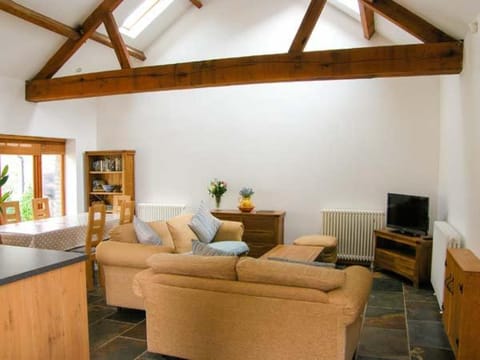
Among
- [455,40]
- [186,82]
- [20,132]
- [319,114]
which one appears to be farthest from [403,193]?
[20,132]

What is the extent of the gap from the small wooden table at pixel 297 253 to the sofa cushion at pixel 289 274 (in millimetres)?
1704

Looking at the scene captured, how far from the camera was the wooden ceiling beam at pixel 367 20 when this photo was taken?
195 inches

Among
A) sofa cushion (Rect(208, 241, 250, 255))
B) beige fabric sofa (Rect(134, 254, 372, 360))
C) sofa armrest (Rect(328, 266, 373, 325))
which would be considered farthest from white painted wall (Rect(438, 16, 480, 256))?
sofa cushion (Rect(208, 241, 250, 255))

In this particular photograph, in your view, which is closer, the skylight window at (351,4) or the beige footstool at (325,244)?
the beige footstool at (325,244)

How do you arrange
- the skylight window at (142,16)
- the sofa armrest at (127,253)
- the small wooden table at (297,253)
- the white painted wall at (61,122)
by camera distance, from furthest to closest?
the skylight window at (142,16) → the white painted wall at (61,122) → the small wooden table at (297,253) → the sofa armrest at (127,253)

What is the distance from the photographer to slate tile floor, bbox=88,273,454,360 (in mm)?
3074

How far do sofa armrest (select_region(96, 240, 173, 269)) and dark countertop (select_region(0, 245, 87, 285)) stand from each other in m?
1.42

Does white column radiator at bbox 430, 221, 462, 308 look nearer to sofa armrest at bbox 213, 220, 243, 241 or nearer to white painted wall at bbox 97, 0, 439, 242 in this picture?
white painted wall at bbox 97, 0, 439, 242

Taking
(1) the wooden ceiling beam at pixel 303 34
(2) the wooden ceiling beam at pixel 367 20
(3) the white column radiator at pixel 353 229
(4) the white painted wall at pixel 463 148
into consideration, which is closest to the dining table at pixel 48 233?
(3) the white column radiator at pixel 353 229

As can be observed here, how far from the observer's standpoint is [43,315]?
6.31 feet

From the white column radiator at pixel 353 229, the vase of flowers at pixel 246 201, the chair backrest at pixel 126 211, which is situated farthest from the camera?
the vase of flowers at pixel 246 201

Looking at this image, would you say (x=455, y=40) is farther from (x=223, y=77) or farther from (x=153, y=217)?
(x=153, y=217)

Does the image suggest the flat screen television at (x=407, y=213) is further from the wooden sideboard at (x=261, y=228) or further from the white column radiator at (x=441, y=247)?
the wooden sideboard at (x=261, y=228)

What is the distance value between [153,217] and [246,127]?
233 centimetres
